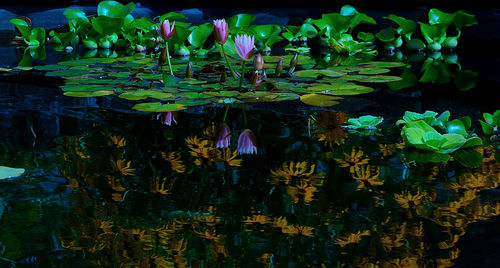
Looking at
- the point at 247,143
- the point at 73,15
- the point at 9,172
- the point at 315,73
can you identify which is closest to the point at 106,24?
the point at 73,15

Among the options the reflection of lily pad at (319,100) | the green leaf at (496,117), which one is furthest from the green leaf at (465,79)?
the green leaf at (496,117)

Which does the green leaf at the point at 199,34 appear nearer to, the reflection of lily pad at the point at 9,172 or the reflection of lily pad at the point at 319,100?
the reflection of lily pad at the point at 319,100

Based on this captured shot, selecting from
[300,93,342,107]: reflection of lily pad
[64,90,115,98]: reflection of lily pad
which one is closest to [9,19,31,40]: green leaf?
[64,90,115,98]: reflection of lily pad

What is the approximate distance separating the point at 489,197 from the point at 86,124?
1.06 meters

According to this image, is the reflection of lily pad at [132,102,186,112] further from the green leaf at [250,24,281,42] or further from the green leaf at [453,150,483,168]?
the green leaf at [250,24,281,42]

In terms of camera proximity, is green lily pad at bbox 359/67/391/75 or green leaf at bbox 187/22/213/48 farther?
green leaf at bbox 187/22/213/48

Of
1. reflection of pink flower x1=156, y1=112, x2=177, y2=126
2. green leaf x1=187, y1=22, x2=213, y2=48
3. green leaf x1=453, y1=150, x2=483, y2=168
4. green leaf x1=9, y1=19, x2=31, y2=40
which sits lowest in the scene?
green leaf x1=453, y1=150, x2=483, y2=168

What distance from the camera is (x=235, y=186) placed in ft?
3.86

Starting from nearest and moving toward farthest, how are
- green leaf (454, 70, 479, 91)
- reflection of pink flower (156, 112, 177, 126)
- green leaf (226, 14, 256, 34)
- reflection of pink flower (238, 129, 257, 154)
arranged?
1. reflection of pink flower (238, 129, 257, 154)
2. reflection of pink flower (156, 112, 177, 126)
3. green leaf (454, 70, 479, 91)
4. green leaf (226, 14, 256, 34)

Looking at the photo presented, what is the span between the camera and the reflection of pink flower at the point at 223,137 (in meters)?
1.48

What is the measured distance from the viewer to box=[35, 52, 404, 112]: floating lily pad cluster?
2016mm

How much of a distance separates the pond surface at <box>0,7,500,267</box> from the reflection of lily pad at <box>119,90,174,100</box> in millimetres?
14

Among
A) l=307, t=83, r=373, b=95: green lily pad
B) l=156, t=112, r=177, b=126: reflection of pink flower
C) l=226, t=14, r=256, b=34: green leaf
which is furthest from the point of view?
l=226, t=14, r=256, b=34: green leaf

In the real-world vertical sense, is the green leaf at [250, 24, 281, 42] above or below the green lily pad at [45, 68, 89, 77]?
above
